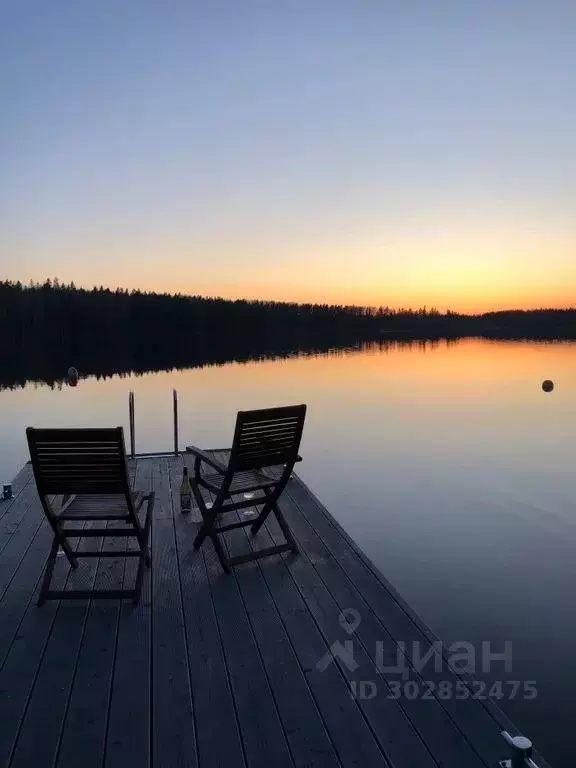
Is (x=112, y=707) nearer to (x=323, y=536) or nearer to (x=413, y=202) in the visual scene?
(x=323, y=536)

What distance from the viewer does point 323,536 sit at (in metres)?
4.04

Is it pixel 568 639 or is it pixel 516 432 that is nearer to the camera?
pixel 568 639

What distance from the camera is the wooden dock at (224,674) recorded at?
6.21 ft

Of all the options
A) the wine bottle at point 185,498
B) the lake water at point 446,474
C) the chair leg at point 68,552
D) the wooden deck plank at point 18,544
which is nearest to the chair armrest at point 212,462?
the wine bottle at point 185,498

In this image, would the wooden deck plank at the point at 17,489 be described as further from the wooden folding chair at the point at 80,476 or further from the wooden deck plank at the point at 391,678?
the wooden deck plank at the point at 391,678

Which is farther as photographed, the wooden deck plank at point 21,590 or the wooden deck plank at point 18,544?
the wooden deck plank at point 18,544

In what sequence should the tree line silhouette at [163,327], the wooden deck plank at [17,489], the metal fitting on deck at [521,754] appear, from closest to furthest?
the metal fitting on deck at [521,754] < the wooden deck plank at [17,489] < the tree line silhouette at [163,327]

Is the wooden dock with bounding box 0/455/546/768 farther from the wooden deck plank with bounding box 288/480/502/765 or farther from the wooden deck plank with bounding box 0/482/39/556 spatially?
the wooden deck plank with bounding box 0/482/39/556

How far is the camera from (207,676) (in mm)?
2336

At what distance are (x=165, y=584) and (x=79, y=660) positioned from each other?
2.66 feet

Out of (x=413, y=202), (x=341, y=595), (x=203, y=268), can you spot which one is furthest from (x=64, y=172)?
(x=203, y=268)

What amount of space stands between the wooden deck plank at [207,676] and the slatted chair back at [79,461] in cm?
74

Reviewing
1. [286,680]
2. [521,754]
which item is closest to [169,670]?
[286,680]

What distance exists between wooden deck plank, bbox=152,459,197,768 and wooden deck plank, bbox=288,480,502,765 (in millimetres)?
1007
